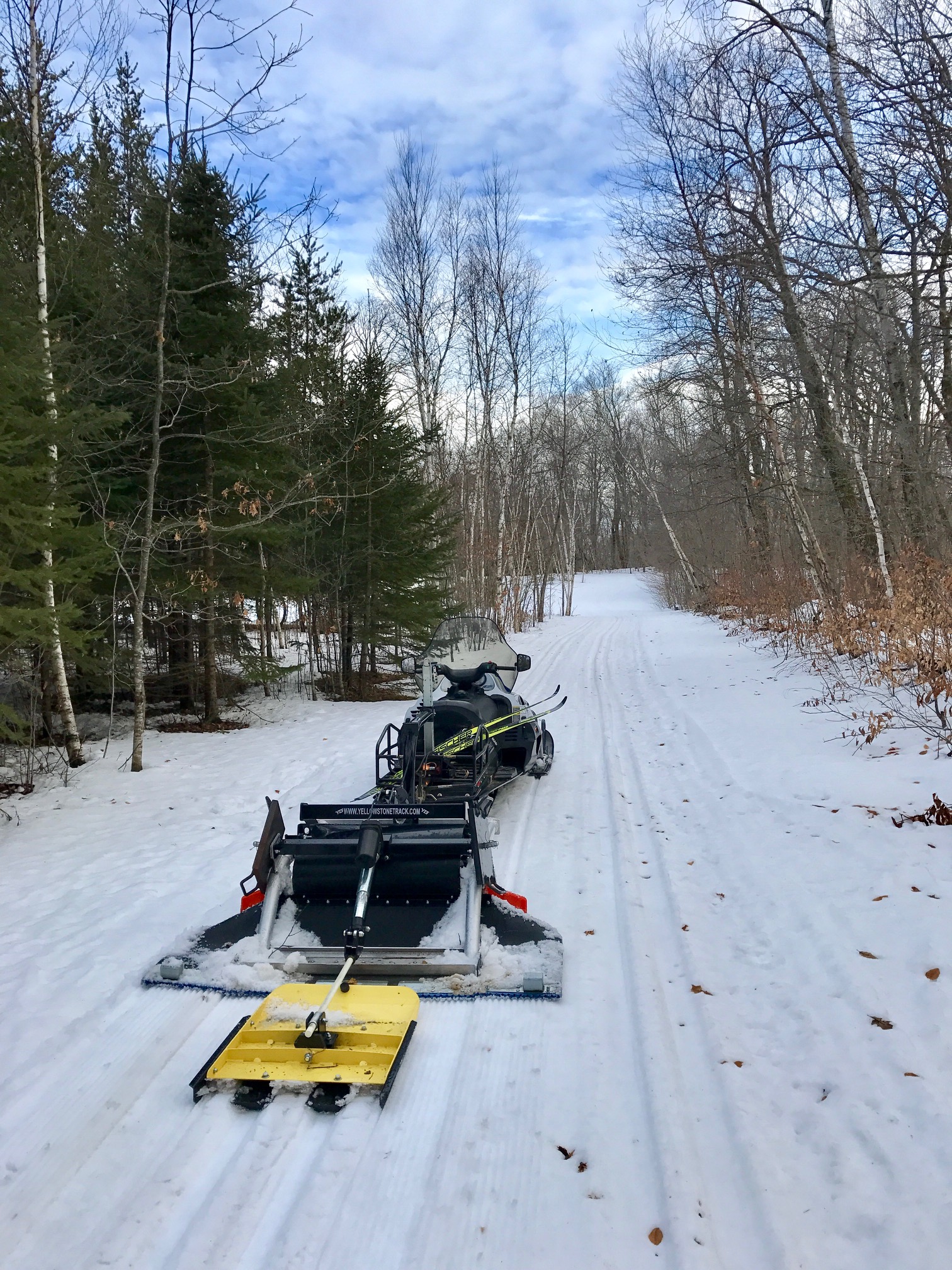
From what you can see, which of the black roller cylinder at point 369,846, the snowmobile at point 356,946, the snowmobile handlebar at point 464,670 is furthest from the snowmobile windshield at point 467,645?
the black roller cylinder at point 369,846

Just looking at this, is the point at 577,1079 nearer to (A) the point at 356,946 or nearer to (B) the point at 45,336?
(A) the point at 356,946

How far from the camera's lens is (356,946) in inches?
141

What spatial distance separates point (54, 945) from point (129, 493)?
737 centimetres

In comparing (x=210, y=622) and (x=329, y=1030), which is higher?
(x=210, y=622)

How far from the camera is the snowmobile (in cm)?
294

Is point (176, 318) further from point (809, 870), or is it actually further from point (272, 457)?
point (809, 870)

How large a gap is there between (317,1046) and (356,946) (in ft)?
2.08

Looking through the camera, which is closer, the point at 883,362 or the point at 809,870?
the point at 809,870

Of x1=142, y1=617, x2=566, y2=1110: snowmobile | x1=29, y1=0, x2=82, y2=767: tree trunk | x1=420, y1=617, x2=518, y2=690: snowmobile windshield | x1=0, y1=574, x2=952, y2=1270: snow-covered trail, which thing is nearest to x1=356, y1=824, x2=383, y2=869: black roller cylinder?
x1=142, y1=617, x2=566, y2=1110: snowmobile

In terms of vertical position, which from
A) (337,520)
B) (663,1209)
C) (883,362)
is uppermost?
(883,362)

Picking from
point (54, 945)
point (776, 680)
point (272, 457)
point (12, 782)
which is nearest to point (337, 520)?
point (272, 457)

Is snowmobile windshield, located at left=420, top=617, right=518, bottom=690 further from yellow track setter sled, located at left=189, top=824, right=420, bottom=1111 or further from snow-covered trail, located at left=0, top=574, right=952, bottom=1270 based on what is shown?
yellow track setter sled, located at left=189, top=824, right=420, bottom=1111

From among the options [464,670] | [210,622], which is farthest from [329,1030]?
[210,622]

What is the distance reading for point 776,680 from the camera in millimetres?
11102
